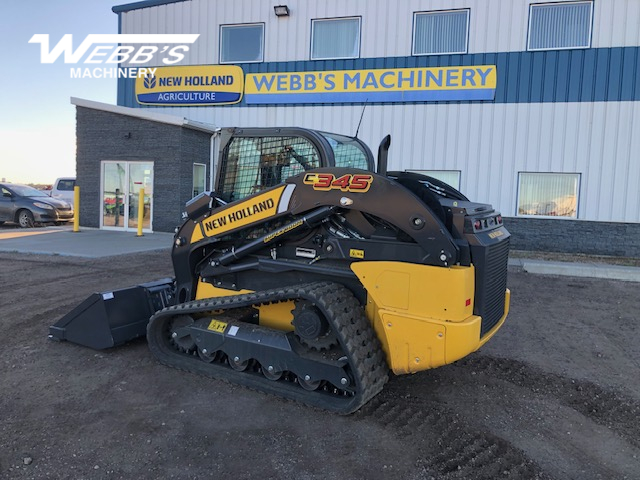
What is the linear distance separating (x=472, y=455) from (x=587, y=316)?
4628mm

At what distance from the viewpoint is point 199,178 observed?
50.8 feet

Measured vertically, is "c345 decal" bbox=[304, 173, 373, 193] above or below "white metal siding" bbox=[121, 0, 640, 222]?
below

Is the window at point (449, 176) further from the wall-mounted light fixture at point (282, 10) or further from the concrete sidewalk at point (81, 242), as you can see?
the concrete sidewalk at point (81, 242)

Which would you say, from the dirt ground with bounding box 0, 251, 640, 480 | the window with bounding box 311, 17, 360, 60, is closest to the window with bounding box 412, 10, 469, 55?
the window with bounding box 311, 17, 360, 60

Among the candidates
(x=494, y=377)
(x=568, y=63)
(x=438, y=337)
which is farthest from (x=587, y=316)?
(x=568, y=63)

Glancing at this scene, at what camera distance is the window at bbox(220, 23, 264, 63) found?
14828 millimetres

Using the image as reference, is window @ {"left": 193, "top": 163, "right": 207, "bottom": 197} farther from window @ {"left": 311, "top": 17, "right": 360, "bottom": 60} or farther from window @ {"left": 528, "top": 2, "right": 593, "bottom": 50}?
window @ {"left": 528, "top": 2, "right": 593, "bottom": 50}

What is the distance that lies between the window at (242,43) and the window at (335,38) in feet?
5.30

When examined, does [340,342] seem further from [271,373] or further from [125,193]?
[125,193]

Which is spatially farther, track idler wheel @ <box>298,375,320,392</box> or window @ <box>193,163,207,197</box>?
window @ <box>193,163,207,197</box>

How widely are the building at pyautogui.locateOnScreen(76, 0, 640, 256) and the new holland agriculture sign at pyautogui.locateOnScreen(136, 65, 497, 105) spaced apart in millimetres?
36

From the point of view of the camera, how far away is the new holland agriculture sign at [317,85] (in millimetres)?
13172

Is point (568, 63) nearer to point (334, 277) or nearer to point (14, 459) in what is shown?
point (334, 277)

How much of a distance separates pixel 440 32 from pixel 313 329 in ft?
38.9
